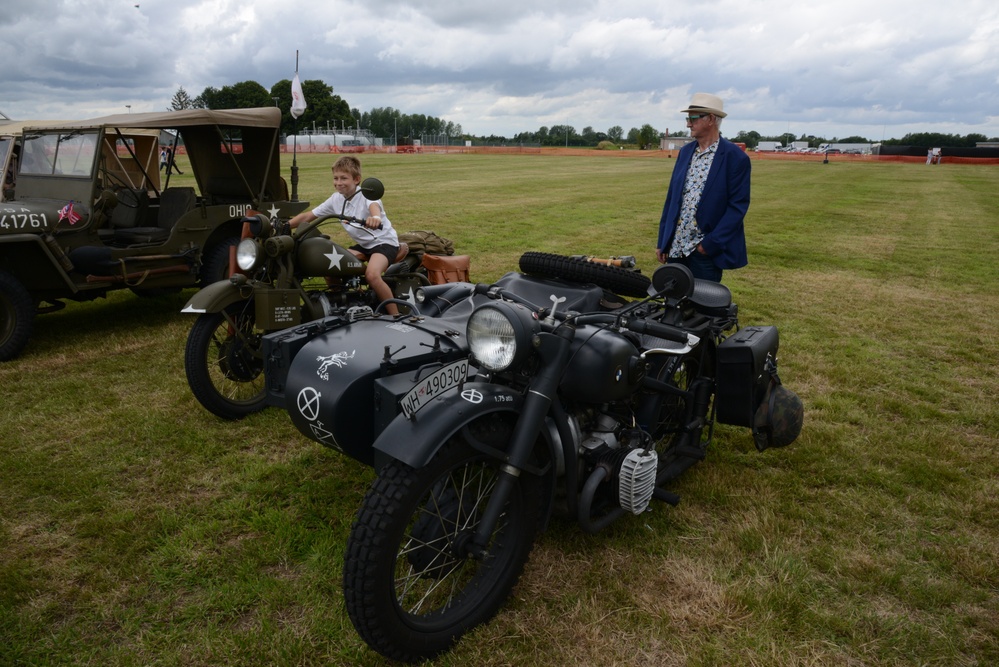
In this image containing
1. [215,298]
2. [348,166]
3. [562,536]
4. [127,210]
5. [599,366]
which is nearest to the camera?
[599,366]

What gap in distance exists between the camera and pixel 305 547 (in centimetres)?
302

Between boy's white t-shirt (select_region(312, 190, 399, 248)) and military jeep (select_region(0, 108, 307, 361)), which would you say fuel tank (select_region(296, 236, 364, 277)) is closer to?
boy's white t-shirt (select_region(312, 190, 399, 248))

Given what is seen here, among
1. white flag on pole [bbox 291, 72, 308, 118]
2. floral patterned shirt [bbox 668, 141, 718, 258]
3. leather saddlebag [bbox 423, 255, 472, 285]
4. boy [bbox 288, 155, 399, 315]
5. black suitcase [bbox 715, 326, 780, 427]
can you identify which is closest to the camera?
black suitcase [bbox 715, 326, 780, 427]

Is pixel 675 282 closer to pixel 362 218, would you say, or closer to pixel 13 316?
pixel 362 218

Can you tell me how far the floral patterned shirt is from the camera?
4.48 metres

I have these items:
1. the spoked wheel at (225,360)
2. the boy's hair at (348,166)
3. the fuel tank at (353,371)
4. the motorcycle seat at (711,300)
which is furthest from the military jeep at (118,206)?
the motorcycle seat at (711,300)

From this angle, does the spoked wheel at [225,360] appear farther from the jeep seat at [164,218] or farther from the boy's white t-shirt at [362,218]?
the jeep seat at [164,218]

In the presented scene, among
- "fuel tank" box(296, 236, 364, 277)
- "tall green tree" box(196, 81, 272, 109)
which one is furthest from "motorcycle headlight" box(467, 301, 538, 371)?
"tall green tree" box(196, 81, 272, 109)

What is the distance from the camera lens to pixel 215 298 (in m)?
4.05

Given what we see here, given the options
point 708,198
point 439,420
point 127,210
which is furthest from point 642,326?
point 127,210

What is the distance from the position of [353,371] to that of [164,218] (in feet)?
18.1

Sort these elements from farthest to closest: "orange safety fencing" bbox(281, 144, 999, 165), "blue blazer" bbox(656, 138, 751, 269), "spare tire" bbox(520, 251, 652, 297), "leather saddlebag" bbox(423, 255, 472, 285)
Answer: "orange safety fencing" bbox(281, 144, 999, 165) < "leather saddlebag" bbox(423, 255, 472, 285) < "blue blazer" bbox(656, 138, 751, 269) < "spare tire" bbox(520, 251, 652, 297)

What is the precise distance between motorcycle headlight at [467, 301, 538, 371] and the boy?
8.02 feet

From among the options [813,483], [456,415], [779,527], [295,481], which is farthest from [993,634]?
[295,481]
